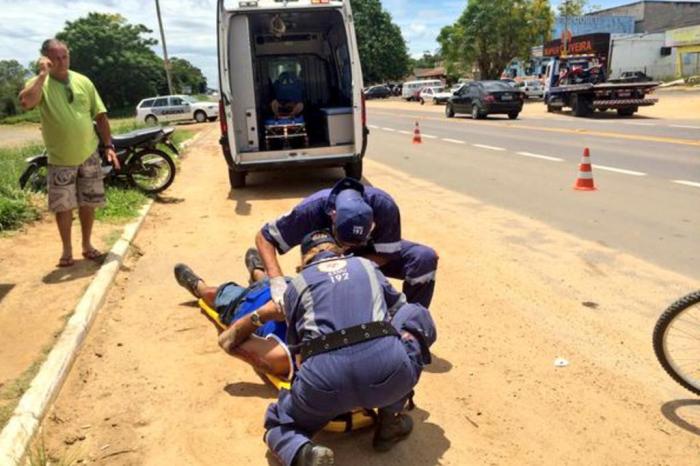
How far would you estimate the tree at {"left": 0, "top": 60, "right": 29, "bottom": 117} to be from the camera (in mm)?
53562

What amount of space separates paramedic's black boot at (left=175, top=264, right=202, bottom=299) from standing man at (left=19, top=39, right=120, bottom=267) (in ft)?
4.34

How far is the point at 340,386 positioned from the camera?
2.49 meters

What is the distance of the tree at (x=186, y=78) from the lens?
72750mm

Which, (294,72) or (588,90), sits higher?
(294,72)

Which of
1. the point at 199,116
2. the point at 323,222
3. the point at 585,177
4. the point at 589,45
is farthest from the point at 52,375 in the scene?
the point at 589,45

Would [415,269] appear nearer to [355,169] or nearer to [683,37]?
[355,169]

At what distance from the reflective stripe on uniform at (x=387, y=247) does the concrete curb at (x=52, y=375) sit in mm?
1920

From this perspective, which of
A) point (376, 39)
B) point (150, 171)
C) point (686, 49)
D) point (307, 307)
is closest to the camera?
point (307, 307)

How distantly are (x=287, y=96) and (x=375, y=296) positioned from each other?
30.1 feet

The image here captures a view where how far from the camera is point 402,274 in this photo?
148 inches

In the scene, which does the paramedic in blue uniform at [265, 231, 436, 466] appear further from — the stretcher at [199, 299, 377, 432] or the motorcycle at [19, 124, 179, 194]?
the motorcycle at [19, 124, 179, 194]

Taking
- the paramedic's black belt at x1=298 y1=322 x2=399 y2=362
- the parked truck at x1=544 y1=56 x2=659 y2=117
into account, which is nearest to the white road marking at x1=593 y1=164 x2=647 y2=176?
the paramedic's black belt at x1=298 y1=322 x2=399 y2=362

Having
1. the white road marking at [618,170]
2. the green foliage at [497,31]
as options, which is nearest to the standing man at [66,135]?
the white road marking at [618,170]

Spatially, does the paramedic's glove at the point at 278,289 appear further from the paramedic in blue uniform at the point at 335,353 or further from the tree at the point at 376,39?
the tree at the point at 376,39
